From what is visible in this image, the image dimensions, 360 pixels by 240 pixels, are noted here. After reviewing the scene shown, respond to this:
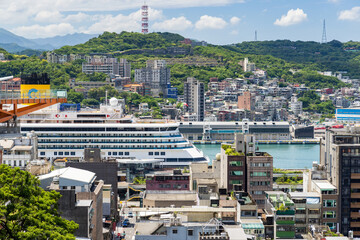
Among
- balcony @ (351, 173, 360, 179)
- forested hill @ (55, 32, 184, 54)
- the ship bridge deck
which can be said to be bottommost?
balcony @ (351, 173, 360, 179)

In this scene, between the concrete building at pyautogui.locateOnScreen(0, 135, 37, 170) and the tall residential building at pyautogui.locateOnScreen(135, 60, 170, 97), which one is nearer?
the concrete building at pyautogui.locateOnScreen(0, 135, 37, 170)

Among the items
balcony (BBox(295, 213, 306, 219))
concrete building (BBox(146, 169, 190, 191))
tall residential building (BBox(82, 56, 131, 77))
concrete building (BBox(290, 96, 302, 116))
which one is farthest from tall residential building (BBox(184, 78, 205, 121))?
balcony (BBox(295, 213, 306, 219))

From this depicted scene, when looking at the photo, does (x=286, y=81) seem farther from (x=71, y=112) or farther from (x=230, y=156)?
(x=230, y=156)

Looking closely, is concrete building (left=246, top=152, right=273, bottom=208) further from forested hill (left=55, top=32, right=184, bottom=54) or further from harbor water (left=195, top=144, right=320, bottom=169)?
forested hill (left=55, top=32, right=184, bottom=54)

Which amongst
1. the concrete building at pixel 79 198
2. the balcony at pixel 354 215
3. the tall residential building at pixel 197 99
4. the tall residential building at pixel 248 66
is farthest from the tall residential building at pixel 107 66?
the concrete building at pixel 79 198

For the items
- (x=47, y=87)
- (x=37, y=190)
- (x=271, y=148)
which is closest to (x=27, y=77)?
(x=47, y=87)

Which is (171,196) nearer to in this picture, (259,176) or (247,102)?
(259,176)
